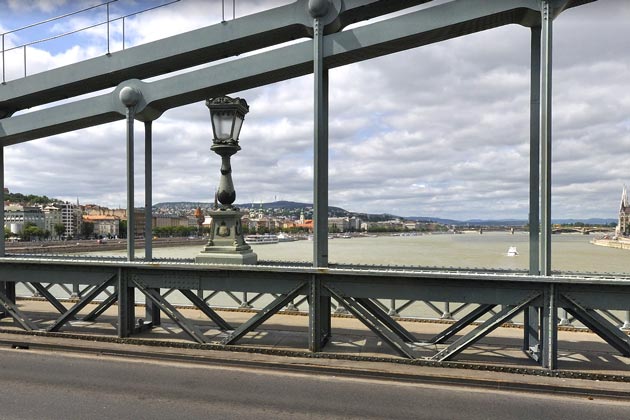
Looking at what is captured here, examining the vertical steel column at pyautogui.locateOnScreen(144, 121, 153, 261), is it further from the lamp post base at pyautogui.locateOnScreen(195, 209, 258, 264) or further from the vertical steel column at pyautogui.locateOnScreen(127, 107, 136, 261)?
the lamp post base at pyautogui.locateOnScreen(195, 209, 258, 264)

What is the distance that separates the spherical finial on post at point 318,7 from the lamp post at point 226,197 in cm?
191

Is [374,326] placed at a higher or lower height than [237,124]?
lower

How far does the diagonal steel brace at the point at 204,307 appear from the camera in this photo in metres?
7.63

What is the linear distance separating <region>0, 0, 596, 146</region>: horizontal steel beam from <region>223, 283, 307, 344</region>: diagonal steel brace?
3.60m

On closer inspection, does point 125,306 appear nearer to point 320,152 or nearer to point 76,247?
point 320,152

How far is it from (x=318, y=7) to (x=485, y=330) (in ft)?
18.0

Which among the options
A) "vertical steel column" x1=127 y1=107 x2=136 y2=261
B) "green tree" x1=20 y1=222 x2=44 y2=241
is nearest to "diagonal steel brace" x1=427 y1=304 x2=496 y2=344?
"vertical steel column" x1=127 y1=107 x2=136 y2=261

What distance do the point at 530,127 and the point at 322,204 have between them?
339 centimetres

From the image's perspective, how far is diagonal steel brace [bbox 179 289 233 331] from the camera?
7.63 meters

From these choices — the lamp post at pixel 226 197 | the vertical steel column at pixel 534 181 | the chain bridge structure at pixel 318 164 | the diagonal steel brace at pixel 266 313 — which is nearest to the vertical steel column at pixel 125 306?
the chain bridge structure at pixel 318 164

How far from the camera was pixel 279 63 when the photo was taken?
7000mm

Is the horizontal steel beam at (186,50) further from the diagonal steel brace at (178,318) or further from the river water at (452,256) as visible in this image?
the river water at (452,256)

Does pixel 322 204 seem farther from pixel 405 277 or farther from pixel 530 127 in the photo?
pixel 530 127

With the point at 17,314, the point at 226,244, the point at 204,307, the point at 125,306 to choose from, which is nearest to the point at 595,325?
the point at 226,244
